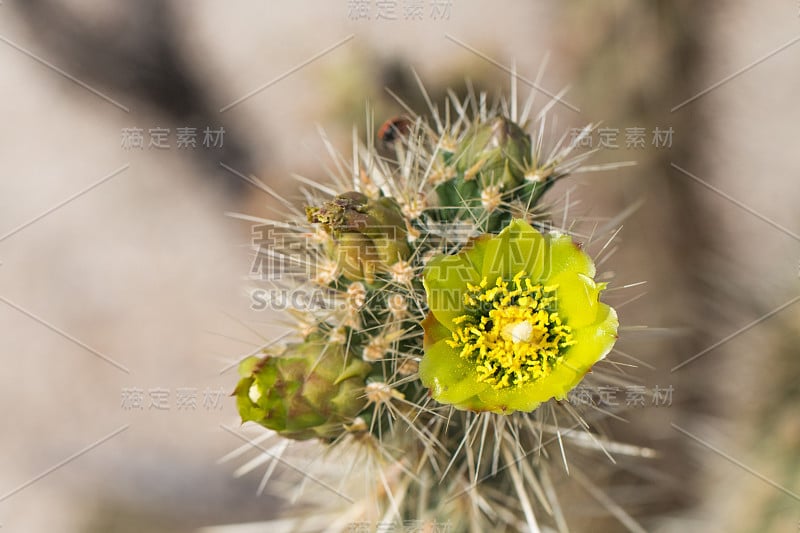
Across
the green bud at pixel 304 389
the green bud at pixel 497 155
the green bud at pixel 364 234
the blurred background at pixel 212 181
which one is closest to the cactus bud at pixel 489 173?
the green bud at pixel 497 155

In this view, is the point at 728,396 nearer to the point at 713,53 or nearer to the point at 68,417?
the point at 713,53

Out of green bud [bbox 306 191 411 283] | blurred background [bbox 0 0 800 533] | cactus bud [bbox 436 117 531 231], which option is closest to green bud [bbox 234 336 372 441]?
green bud [bbox 306 191 411 283]

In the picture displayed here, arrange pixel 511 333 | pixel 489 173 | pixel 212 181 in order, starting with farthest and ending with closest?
pixel 212 181 → pixel 489 173 → pixel 511 333

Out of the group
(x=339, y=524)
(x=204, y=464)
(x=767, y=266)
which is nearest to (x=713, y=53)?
(x=767, y=266)

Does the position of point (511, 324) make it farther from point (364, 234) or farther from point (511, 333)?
point (364, 234)

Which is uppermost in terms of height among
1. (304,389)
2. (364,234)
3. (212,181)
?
(212,181)

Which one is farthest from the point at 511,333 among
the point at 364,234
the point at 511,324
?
the point at 364,234

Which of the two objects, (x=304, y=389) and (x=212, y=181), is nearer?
(x=304, y=389)
